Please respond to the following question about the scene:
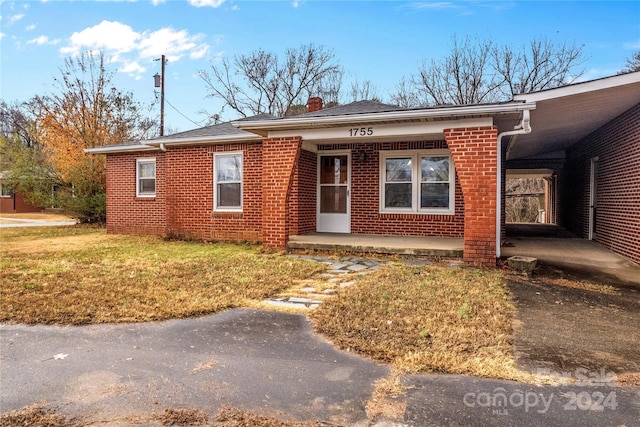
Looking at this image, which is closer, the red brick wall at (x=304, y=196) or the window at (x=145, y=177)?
the red brick wall at (x=304, y=196)

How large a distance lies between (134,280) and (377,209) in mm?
5949

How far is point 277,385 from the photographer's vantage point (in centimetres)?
286

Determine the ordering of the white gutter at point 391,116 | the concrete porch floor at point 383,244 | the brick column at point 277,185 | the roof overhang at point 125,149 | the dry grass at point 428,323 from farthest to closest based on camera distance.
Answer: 1. the roof overhang at point 125,149
2. the brick column at point 277,185
3. the concrete porch floor at point 383,244
4. the white gutter at point 391,116
5. the dry grass at point 428,323

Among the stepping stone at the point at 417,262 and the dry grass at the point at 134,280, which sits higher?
the stepping stone at the point at 417,262

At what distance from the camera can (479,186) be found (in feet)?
23.8

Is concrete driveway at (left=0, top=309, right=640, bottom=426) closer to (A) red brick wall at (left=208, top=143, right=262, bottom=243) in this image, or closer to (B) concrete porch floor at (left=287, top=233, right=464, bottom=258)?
(B) concrete porch floor at (left=287, top=233, right=464, bottom=258)

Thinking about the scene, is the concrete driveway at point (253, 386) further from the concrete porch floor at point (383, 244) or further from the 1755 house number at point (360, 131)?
the 1755 house number at point (360, 131)

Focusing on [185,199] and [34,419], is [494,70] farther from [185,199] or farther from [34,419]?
[34,419]

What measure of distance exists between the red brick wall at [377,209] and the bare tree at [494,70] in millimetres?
16879

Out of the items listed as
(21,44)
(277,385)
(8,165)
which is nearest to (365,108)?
(277,385)

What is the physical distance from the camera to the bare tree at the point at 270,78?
3025 centimetres

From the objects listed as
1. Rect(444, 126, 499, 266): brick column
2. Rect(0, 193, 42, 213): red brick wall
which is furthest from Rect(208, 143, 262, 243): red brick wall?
Rect(0, 193, 42, 213): red brick wall

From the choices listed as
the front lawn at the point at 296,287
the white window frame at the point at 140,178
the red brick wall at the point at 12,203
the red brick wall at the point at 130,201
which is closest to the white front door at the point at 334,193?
the front lawn at the point at 296,287

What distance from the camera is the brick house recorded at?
7254 millimetres
